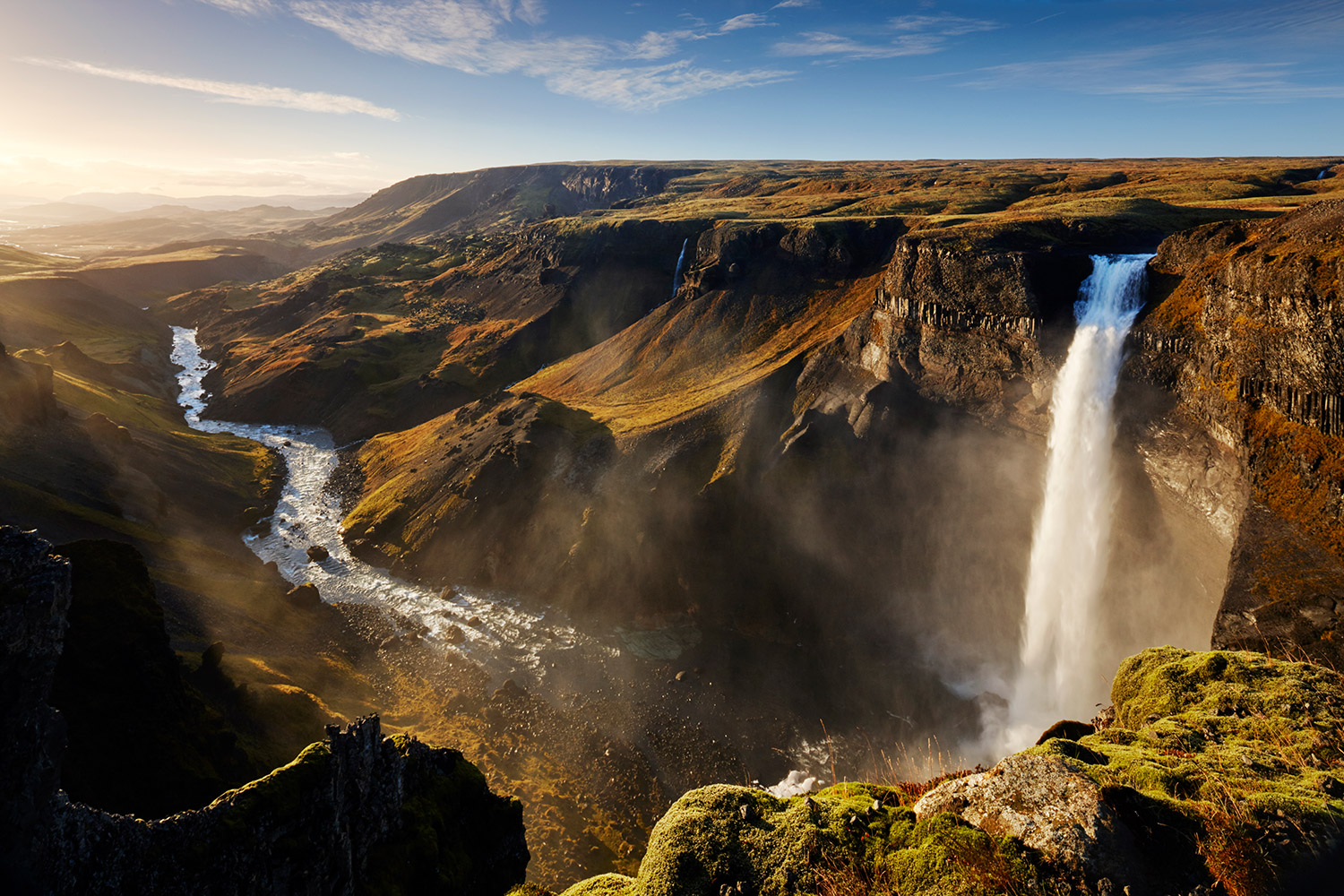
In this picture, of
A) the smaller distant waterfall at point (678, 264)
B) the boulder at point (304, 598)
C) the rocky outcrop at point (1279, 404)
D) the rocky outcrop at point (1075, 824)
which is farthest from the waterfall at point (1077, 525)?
the smaller distant waterfall at point (678, 264)

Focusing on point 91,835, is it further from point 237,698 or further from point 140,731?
point 237,698

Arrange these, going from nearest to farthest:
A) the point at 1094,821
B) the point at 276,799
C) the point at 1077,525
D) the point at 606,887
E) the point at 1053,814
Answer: the point at 1094,821 < the point at 1053,814 < the point at 276,799 < the point at 606,887 < the point at 1077,525

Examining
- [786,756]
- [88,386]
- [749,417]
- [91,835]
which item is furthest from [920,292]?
[88,386]

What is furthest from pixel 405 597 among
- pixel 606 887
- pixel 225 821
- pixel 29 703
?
pixel 606 887

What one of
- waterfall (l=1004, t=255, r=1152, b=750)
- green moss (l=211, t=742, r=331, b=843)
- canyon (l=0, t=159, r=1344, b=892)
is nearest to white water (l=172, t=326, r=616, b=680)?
canyon (l=0, t=159, r=1344, b=892)

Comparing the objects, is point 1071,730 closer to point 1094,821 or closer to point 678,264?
point 1094,821
